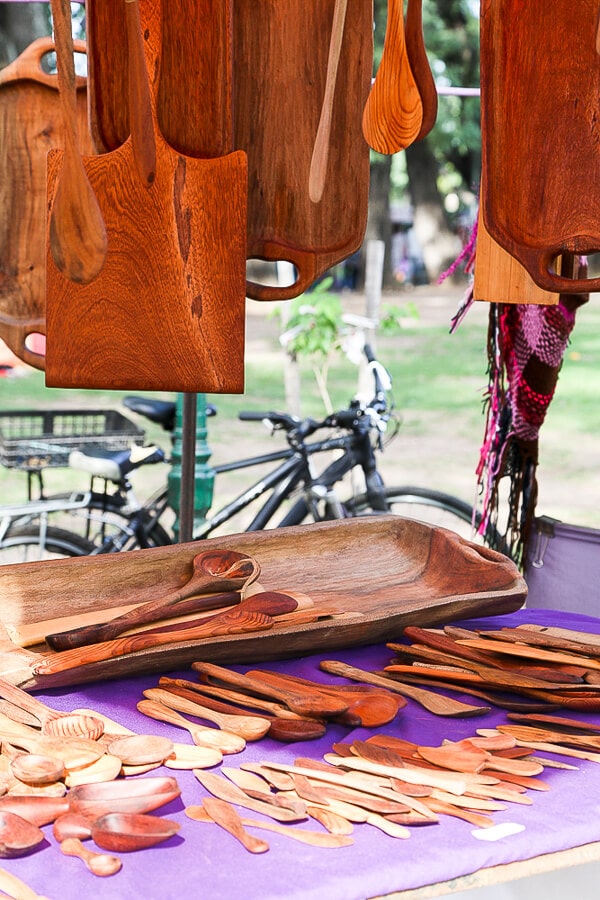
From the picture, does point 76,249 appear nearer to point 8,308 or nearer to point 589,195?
point 589,195

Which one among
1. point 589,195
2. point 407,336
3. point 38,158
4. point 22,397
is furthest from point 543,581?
point 407,336

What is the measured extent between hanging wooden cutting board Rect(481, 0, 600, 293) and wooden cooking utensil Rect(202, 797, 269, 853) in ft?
2.03

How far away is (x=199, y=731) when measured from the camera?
101 cm

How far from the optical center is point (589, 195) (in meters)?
1.08

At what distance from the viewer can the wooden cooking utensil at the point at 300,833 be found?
80 centimetres

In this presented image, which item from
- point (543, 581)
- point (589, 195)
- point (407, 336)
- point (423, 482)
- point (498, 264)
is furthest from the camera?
point (407, 336)

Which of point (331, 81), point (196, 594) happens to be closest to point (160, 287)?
point (331, 81)

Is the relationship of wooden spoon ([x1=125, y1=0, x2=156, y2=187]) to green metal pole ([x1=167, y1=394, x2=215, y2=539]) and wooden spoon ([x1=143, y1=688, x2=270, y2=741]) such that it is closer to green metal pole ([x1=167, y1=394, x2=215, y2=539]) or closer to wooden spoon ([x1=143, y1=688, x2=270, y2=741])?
wooden spoon ([x1=143, y1=688, x2=270, y2=741])

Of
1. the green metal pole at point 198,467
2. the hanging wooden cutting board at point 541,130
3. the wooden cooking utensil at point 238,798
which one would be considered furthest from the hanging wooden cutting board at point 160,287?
the green metal pole at point 198,467

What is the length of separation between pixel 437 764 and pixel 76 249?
0.58m

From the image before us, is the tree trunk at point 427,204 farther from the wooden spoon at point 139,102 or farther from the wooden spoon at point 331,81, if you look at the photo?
the wooden spoon at point 139,102

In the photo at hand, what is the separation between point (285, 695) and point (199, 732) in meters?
0.11

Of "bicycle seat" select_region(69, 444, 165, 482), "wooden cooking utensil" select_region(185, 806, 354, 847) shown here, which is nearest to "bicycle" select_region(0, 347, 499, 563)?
"bicycle seat" select_region(69, 444, 165, 482)

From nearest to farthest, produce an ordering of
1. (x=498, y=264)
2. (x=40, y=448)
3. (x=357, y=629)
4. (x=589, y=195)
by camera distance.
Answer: (x=589, y=195) → (x=357, y=629) → (x=498, y=264) → (x=40, y=448)
